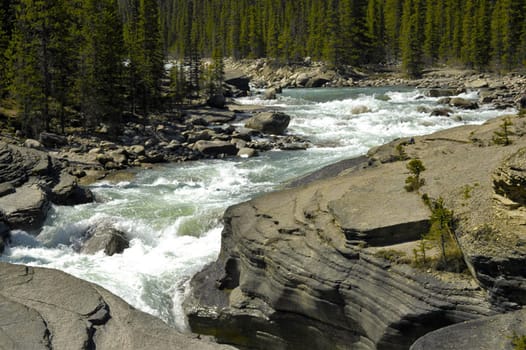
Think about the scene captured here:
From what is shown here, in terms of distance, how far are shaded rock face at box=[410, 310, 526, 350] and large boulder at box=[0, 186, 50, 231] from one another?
1544 centimetres

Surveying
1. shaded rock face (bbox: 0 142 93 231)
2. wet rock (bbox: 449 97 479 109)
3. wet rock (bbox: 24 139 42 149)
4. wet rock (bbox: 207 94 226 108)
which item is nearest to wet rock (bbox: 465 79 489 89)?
wet rock (bbox: 449 97 479 109)

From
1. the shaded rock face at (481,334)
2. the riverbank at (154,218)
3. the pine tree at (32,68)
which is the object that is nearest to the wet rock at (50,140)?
the pine tree at (32,68)

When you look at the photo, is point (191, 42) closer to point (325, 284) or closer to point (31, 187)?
point (31, 187)

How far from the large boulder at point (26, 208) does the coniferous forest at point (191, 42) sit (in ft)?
53.1

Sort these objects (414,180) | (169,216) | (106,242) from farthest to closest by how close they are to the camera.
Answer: (169,216)
(106,242)
(414,180)

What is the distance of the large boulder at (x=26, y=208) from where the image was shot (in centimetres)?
1814

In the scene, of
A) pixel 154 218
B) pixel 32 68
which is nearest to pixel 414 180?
pixel 154 218

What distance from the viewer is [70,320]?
8797 millimetres

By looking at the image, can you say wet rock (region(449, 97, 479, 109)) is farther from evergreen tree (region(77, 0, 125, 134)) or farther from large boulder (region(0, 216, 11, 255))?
large boulder (region(0, 216, 11, 255))

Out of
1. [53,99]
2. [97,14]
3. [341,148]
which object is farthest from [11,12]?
[341,148]

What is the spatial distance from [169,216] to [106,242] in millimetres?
3065

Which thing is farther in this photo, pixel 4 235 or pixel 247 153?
pixel 247 153

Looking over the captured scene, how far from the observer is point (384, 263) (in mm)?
9719

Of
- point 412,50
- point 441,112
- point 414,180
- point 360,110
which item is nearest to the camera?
point 414,180
